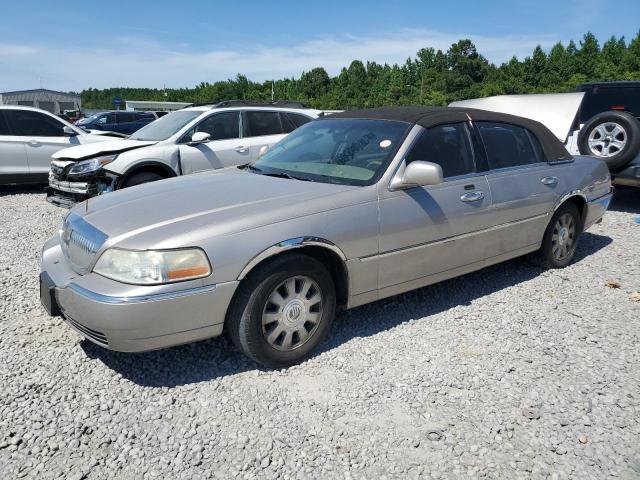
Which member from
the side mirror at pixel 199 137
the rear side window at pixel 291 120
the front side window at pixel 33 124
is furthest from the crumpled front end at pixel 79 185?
the rear side window at pixel 291 120

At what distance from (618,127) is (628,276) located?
3150 mm

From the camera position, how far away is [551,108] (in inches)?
304

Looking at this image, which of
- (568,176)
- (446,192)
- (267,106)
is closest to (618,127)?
(568,176)

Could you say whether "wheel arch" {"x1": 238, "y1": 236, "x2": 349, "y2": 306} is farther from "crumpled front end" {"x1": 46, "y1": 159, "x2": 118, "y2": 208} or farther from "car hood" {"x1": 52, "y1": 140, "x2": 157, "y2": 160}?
"car hood" {"x1": 52, "y1": 140, "x2": 157, "y2": 160}

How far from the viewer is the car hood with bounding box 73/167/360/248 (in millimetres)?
2893

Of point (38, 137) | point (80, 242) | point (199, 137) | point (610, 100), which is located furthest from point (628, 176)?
point (38, 137)

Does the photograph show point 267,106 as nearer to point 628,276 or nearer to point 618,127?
point 618,127

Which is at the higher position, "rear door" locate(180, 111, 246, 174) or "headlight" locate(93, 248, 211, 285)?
"rear door" locate(180, 111, 246, 174)

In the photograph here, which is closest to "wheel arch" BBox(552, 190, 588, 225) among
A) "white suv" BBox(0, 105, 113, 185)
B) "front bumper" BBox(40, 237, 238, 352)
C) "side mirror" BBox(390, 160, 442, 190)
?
"side mirror" BBox(390, 160, 442, 190)

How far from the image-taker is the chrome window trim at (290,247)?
294cm

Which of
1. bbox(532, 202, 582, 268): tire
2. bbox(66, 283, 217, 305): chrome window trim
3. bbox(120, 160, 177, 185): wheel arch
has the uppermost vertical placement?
bbox(120, 160, 177, 185): wheel arch

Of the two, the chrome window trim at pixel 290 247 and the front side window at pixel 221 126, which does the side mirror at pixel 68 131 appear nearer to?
the front side window at pixel 221 126

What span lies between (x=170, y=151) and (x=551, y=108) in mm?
5708

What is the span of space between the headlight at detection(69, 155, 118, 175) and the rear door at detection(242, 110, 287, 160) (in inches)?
78.5
